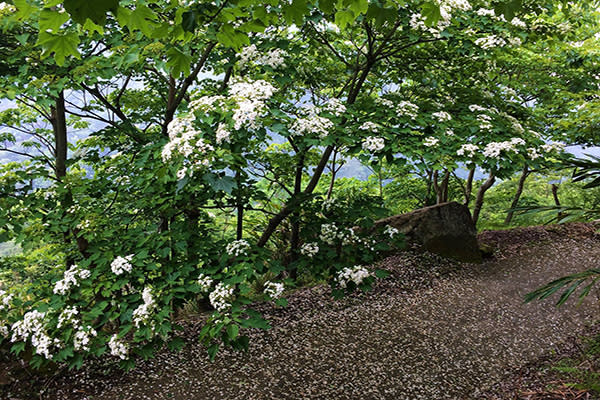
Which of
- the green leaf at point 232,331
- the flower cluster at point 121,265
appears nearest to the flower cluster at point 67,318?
the flower cluster at point 121,265

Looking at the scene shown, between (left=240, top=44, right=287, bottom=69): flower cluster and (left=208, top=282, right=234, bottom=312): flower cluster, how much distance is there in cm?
177

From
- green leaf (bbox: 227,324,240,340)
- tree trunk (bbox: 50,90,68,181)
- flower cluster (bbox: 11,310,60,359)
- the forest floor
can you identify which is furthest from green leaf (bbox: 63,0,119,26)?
tree trunk (bbox: 50,90,68,181)

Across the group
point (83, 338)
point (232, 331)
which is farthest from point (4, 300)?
point (232, 331)

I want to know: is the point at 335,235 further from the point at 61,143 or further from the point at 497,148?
the point at 61,143

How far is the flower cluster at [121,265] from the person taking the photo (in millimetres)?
2414

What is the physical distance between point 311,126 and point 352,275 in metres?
1.18

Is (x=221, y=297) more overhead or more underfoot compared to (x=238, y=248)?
more underfoot

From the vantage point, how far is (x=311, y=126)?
2.68m

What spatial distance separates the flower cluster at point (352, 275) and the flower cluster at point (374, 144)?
3.11 ft

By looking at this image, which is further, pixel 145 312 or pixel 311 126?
pixel 311 126

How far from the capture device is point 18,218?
2.76m

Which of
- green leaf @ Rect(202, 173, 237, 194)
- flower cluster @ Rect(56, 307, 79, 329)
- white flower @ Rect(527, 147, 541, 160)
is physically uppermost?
white flower @ Rect(527, 147, 541, 160)

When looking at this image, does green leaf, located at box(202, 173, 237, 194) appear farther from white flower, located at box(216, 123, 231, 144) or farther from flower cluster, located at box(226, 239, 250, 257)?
flower cluster, located at box(226, 239, 250, 257)

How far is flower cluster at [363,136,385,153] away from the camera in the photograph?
8.76ft
